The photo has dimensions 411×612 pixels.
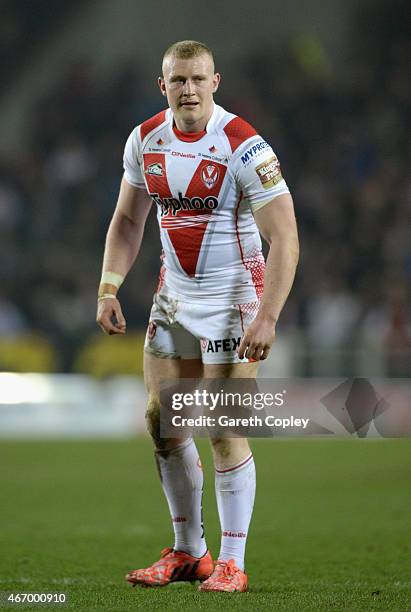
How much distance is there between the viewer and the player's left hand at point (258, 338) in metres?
4.43

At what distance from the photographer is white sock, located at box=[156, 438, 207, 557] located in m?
4.91

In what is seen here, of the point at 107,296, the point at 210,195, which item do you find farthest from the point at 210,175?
the point at 107,296

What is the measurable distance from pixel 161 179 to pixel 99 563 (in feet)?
6.73

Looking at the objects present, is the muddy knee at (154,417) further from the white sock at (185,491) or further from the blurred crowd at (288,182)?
the blurred crowd at (288,182)

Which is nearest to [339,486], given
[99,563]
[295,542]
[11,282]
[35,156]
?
[295,542]

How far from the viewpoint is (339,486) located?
9.41 meters

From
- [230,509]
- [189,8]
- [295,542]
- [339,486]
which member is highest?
[189,8]

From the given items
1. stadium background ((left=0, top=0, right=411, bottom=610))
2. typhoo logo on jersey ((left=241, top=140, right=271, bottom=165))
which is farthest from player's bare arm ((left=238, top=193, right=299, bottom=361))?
stadium background ((left=0, top=0, right=411, bottom=610))

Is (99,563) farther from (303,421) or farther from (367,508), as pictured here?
(367,508)

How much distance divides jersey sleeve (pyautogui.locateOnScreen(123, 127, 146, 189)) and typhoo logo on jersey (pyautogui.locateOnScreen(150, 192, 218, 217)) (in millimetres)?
167

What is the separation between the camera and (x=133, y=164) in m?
4.94

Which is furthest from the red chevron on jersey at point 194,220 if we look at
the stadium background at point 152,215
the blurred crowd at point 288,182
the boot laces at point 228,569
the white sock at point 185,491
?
the blurred crowd at point 288,182

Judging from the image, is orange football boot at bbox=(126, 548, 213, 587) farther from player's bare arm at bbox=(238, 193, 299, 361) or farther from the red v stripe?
the red v stripe

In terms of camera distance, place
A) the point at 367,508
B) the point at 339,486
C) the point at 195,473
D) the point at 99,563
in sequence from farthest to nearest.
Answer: the point at 339,486, the point at 367,508, the point at 99,563, the point at 195,473
